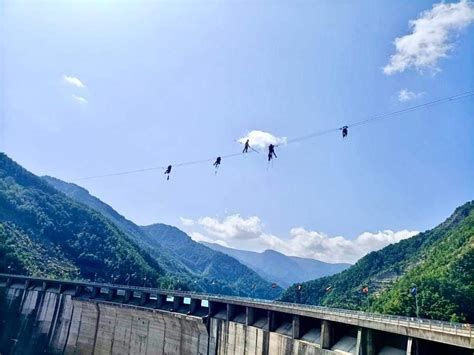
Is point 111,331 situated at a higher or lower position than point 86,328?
higher

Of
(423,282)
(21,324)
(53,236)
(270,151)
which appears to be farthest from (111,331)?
(53,236)

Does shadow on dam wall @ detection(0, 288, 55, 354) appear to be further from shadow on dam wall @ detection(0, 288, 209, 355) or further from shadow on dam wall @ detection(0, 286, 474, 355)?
shadow on dam wall @ detection(0, 286, 474, 355)

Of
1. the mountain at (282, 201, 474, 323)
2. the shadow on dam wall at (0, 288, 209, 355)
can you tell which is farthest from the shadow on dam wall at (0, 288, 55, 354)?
the mountain at (282, 201, 474, 323)

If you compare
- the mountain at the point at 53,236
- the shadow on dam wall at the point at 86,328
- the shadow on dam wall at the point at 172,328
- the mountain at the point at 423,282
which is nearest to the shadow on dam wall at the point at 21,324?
the shadow on dam wall at the point at 86,328

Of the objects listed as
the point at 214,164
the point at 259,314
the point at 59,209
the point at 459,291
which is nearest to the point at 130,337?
the point at 259,314

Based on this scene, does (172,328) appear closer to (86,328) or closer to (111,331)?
(111,331)
